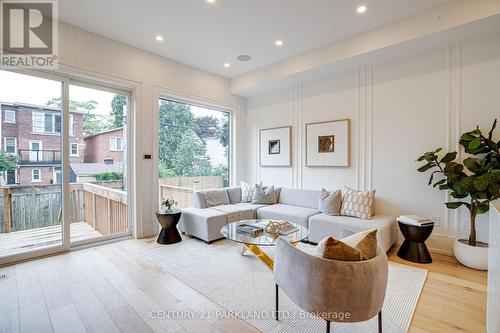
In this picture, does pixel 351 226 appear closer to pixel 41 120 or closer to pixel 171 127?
pixel 171 127

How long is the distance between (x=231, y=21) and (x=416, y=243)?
3.77 metres

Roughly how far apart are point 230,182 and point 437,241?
3.90 meters

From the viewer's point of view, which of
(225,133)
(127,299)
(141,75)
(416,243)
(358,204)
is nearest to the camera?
(127,299)

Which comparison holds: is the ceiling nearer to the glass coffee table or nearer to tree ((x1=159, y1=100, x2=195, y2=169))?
tree ((x1=159, y1=100, x2=195, y2=169))

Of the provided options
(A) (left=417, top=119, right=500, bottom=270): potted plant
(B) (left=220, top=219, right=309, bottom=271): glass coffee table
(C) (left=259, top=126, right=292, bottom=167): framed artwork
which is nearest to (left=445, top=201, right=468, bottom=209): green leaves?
(A) (left=417, top=119, right=500, bottom=270): potted plant

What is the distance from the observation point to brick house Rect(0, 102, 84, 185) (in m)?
2.96

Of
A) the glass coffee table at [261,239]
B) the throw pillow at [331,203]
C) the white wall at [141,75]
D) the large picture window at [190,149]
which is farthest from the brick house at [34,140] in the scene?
the throw pillow at [331,203]

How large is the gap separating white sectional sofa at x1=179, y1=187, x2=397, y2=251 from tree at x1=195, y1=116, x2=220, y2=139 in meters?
1.37

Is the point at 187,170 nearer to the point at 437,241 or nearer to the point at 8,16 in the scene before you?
the point at 8,16

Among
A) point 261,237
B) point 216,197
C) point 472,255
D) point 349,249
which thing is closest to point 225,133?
point 216,197

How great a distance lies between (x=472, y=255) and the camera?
2.80 metres

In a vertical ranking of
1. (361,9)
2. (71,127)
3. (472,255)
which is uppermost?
(361,9)

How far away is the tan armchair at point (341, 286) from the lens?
139 centimetres

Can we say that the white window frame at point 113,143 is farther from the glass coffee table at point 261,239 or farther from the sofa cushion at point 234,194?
the glass coffee table at point 261,239
